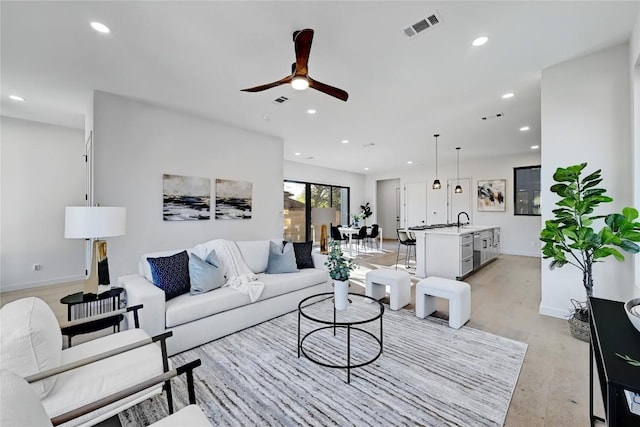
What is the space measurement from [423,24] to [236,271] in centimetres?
317

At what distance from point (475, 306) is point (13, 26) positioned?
5792 mm

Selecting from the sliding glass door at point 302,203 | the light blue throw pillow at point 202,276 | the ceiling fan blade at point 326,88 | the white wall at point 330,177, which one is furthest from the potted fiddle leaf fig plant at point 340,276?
the white wall at point 330,177

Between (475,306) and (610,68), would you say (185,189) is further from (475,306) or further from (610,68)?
(610,68)

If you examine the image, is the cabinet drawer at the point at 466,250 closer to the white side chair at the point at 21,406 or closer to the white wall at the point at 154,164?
the white wall at the point at 154,164

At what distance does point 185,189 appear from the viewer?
14.5ft

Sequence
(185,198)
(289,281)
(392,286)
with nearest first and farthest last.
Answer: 1. (289,281)
2. (392,286)
3. (185,198)

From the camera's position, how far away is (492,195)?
26.7 feet

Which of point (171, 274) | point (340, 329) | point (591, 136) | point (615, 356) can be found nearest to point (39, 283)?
point (171, 274)

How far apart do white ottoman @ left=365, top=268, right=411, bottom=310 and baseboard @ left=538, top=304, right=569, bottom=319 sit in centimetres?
156

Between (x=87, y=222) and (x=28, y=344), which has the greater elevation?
(x=87, y=222)

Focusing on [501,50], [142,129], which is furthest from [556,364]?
[142,129]

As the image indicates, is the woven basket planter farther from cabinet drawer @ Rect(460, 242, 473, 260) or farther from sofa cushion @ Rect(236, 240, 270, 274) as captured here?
sofa cushion @ Rect(236, 240, 270, 274)

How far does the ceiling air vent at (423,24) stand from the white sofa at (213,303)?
115 inches

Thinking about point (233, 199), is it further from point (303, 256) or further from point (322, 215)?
point (303, 256)
